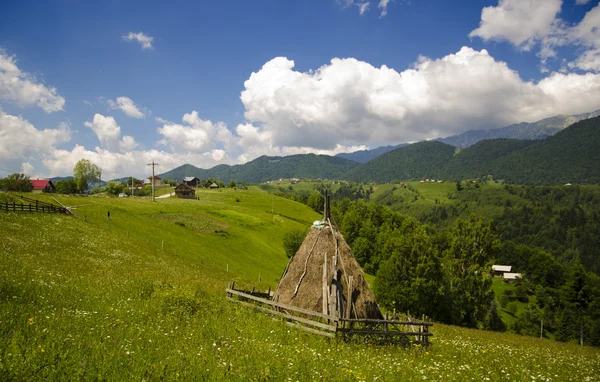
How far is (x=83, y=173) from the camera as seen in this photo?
454ft

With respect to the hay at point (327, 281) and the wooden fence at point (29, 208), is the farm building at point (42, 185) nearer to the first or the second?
the wooden fence at point (29, 208)

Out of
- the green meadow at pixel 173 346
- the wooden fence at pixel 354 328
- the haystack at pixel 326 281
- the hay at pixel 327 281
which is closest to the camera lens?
the green meadow at pixel 173 346

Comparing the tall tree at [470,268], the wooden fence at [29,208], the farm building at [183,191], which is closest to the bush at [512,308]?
the tall tree at [470,268]

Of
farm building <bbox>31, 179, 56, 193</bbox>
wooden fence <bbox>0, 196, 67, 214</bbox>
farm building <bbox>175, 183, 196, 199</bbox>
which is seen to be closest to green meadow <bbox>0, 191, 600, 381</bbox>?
wooden fence <bbox>0, 196, 67, 214</bbox>

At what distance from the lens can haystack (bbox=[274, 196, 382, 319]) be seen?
55.6 feet

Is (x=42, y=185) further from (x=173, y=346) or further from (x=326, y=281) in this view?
(x=173, y=346)

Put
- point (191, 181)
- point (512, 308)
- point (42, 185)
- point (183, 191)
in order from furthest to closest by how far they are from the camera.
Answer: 1. point (191, 181)
2. point (42, 185)
3. point (183, 191)
4. point (512, 308)

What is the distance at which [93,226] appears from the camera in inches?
1817

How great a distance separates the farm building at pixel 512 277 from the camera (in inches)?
5533

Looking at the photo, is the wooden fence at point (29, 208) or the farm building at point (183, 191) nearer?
the wooden fence at point (29, 208)

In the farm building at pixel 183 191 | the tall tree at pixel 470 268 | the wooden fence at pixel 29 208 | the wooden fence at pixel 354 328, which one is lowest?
the tall tree at pixel 470 268

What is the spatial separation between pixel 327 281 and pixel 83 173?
151948mm

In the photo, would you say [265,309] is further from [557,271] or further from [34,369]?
[557,271]

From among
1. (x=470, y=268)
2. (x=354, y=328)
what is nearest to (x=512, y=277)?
Result: (x=470, y=268)
